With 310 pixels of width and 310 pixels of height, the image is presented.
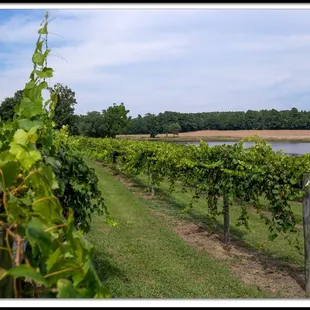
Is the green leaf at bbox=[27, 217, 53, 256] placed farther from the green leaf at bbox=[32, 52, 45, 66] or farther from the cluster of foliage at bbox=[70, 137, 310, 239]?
the cluster of foliage at bbox=[70, 137, 310, 239]

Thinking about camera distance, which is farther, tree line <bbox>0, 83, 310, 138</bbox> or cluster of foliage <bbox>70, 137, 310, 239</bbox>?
tree line <bbox>0, 83, 310, 138</bbox>

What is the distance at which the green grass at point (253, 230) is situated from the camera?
737 cm

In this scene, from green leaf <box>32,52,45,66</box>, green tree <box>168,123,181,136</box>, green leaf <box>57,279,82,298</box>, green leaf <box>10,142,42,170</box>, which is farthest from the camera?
green tree <box>168,123,181,136</box>

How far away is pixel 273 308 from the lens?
2.40ft

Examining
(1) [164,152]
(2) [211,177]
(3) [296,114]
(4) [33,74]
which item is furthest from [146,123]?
(4) [33,74]

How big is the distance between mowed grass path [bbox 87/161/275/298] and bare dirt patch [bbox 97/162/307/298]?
23 cm

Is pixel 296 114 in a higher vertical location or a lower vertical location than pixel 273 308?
higher

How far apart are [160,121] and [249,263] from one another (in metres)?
57.1

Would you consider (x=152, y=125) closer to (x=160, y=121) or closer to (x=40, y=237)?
(x=160, y=121)

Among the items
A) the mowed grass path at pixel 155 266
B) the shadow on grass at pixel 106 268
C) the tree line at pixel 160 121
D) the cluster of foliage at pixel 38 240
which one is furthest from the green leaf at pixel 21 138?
the tree line at pixel 160 121

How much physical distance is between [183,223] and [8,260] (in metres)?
9.04

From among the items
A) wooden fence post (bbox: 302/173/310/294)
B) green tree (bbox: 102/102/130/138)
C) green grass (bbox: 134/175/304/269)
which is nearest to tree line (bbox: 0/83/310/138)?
green tree (bbox: 102/102/130/138)

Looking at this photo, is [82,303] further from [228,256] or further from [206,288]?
[228,256]

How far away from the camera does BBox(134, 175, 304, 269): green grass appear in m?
7.37
